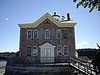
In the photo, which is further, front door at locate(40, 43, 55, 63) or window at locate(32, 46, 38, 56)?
window at locate(32, 46, 38, 56)

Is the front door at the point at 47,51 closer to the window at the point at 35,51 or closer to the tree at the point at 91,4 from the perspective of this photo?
the window at the point at 35,51

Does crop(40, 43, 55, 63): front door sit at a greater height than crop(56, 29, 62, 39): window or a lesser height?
lesser

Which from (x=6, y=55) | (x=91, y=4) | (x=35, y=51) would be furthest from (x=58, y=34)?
(x=6, y=55)

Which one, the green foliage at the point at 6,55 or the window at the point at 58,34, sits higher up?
the window at the point at 58,34

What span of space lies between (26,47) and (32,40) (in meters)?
1.64

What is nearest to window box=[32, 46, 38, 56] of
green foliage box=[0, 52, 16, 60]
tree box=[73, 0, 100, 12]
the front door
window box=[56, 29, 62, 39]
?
the front door

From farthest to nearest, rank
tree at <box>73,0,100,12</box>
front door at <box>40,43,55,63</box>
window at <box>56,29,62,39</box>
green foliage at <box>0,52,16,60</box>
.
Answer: green foliage at <box>0,52,16,60</box> → window at <box>56,29,62,39</box> → front door at <box>40,43,55,63</box> → tree at <box>73,0,100,12</box>

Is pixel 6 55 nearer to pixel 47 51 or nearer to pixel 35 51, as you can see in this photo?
pixel 35 51

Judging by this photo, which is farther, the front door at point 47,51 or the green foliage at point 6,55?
the green foliage at point 6,55

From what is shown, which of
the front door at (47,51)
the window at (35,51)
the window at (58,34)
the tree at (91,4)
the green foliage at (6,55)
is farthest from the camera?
the green foliage at (6,55)

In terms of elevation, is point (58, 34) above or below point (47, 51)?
above

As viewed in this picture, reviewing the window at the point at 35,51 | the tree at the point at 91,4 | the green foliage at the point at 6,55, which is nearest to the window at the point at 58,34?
the window at the point at 35,51

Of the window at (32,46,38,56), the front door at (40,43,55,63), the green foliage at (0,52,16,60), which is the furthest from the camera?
the green foliage at (0,52,16,60)

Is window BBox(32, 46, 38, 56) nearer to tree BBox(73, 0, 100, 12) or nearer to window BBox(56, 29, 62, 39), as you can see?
window BBox(56, 29, 62, 39)
